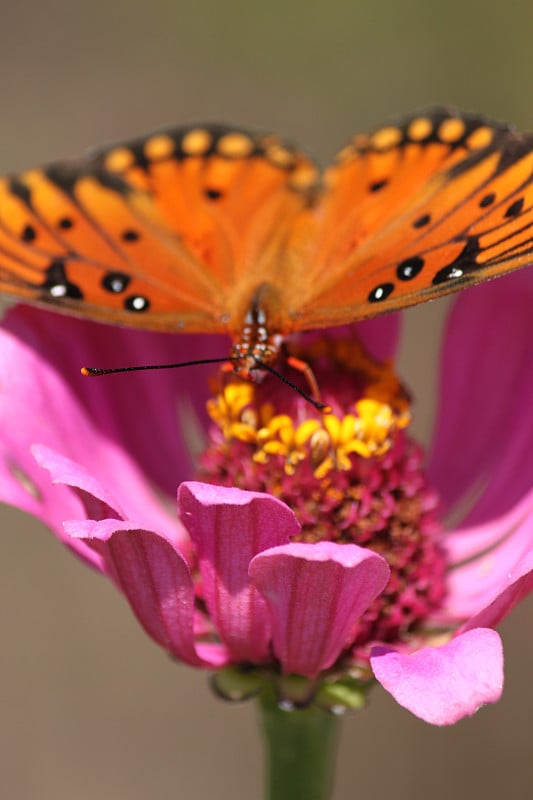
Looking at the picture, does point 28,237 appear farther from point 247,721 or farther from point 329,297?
point 247,721

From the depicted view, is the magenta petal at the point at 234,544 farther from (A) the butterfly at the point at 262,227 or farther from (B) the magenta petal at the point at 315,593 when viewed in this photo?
(A) the butterfly at the point at 262,227

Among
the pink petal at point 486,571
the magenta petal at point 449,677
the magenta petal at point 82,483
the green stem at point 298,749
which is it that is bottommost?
the green stem at point 298,749

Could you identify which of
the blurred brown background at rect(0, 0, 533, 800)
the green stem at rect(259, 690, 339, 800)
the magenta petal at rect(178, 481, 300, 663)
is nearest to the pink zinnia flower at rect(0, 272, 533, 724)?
the magenta petal at rect(178, 481, 300, 663)

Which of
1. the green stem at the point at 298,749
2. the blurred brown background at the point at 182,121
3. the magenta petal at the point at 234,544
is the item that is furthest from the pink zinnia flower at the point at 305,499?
the blurred brown background at the point at 182,121

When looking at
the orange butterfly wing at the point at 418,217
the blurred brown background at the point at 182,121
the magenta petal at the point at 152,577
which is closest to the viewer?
the magenta petal at the point at 152,577

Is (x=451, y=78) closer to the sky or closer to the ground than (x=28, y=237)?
closer to the sky

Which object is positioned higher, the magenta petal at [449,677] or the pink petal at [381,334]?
the pink petal at [381,334]

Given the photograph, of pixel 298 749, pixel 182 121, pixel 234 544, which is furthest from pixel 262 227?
pixel 182 121

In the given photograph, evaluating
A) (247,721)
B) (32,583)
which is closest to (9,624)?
(32,583)
